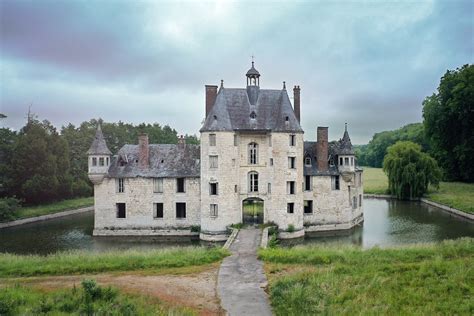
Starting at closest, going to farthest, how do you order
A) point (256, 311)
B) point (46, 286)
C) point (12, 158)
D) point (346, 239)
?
point (256, 311)
point (46, 286)
point (346, 239)
point (12, 158)

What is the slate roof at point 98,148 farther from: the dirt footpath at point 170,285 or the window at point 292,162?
the dirt footpath at point 170,285

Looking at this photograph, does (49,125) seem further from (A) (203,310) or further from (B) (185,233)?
(A) (203,310)

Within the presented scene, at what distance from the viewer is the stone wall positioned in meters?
31.5

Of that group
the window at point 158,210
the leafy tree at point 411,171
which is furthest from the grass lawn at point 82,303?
the leafy tree at point 411,171

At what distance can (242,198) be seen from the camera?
30.8 metres

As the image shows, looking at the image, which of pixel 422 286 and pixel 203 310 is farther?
pixel 422 286

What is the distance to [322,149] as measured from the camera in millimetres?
32969

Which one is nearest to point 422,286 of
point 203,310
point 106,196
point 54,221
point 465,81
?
point 203,310

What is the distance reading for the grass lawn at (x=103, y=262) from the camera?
18.6 m

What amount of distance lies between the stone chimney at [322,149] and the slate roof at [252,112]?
9.82 ft

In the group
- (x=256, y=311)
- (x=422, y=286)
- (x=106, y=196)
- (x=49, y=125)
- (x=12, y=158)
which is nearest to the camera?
(x=256, y=311)

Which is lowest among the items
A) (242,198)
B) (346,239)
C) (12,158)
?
(346,239)

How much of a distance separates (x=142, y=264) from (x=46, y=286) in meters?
4.20

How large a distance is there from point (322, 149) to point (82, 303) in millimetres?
23337
